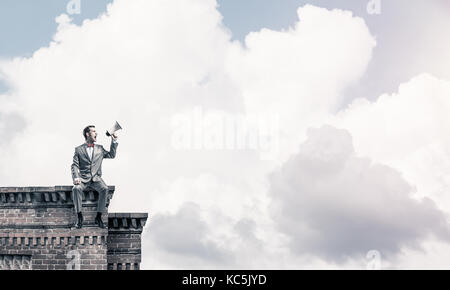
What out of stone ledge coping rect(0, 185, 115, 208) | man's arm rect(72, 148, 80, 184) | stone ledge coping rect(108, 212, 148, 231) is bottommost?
stone ledge coping rect(108, 212, 148, 231)

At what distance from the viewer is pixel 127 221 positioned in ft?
96.0

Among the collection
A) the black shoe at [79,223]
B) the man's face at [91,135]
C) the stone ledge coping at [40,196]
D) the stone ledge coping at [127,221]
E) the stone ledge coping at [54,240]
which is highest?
the man's face at [91,135]

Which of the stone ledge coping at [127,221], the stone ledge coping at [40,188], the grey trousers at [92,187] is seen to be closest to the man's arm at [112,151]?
the grey trousers at [92,187]

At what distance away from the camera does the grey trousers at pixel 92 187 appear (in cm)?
2602

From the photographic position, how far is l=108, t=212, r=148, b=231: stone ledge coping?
1139 inches

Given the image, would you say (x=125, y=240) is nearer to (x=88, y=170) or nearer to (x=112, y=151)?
(x=88, y=170)

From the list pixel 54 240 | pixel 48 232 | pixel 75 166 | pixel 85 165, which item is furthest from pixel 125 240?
pixel 75 166

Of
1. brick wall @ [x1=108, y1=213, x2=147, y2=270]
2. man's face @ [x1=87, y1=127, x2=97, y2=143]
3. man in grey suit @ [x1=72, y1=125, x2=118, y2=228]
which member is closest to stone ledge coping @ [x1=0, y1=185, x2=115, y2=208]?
man in grey suit @ [x1=72, y1=125, x2=118, y2=228]

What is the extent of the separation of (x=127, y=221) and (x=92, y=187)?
11.8 ft

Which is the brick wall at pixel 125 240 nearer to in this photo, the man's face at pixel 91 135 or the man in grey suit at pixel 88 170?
the man in grey suit at pixel 88 170

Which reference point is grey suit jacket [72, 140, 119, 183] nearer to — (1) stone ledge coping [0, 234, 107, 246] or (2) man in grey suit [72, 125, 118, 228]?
(2) man in grey suit [72, 125, 118, 228]

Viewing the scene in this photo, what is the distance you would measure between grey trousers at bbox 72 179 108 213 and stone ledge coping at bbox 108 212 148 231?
103 inches
